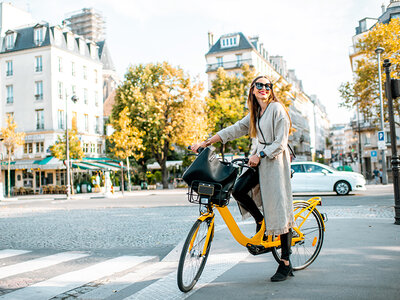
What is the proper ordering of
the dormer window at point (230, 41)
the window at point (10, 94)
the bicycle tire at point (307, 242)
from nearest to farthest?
the bicycle tire at point (307, 242), the window at point (10, 94), the dormer window at point (230, 41)

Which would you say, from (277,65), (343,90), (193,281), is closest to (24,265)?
(193,281)

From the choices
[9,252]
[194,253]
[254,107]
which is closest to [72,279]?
[194,253]

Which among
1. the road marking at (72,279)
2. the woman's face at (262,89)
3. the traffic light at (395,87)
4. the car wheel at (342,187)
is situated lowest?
the road marking at (72,279)

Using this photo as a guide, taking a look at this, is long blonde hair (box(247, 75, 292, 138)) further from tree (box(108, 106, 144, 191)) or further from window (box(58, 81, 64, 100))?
window (box(58, 81, 64, 100))

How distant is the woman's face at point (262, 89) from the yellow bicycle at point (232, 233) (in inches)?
27.2

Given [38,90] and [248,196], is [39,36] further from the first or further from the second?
[248,196]

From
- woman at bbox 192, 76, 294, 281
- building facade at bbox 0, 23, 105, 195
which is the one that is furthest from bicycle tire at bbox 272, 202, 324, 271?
building facade at bbox 0, 23, 105, 195

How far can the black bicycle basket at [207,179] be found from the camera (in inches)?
144

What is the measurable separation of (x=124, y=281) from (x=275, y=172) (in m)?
2.10

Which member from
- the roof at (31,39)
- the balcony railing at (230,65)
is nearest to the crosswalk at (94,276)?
the roof at (31,39)

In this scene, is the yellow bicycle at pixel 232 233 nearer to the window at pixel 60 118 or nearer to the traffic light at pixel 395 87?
the traffic light at pixel 395 87

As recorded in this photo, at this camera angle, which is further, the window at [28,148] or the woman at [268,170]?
the window at [28,148]

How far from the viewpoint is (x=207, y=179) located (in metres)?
3.67

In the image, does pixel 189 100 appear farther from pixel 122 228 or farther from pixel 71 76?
pixel 122 228
